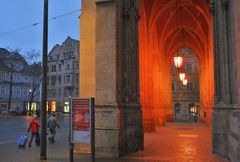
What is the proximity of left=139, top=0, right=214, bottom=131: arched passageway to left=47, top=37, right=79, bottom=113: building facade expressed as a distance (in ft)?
145

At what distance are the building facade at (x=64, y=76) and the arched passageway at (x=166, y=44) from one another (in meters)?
44.3

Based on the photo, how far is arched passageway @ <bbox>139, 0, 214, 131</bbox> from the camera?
24250mm

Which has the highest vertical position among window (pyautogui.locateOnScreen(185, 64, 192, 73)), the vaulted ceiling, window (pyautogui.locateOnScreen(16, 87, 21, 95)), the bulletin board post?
the vaulted ceiling

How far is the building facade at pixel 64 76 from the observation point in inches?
3219

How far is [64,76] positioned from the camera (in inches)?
3324

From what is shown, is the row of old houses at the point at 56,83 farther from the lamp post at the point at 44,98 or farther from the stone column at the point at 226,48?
the stone column at the point at 226,48

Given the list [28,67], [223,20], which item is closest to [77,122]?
[223,20]

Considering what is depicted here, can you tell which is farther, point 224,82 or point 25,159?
point 224,82

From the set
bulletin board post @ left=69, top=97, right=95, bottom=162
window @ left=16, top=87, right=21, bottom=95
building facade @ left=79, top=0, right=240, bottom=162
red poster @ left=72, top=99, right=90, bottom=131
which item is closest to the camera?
bulletin board post @ left=69, top=97, right=95, bottom=162

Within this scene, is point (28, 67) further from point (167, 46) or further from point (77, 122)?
point (77, 122)

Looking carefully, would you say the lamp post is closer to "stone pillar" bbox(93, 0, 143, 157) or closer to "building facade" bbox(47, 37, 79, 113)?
"stone pillar" bbox(93, 0, 143, 157)

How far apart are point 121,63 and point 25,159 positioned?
17.1 feet

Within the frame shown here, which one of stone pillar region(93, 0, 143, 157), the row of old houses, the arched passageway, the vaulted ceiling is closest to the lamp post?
stone pillar region(93, 0, 143, 157)

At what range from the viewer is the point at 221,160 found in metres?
11.2
